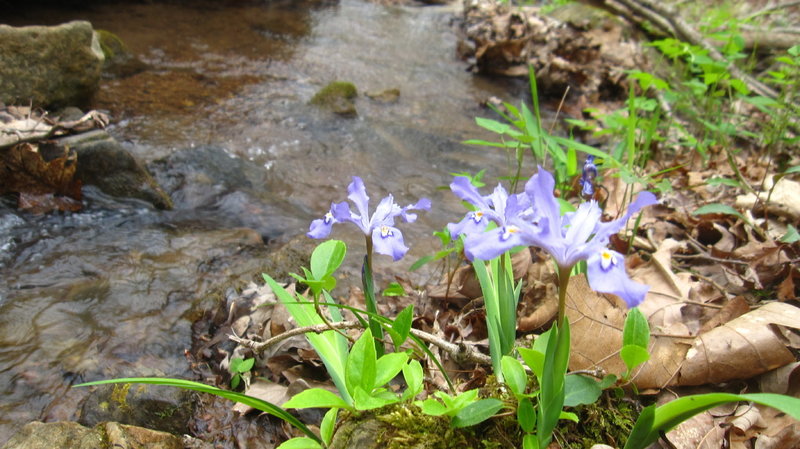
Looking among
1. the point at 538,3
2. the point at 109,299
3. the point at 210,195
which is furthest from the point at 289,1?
the point at 109,299

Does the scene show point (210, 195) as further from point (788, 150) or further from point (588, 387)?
point (788, 150)

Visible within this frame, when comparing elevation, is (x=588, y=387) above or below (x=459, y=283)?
above

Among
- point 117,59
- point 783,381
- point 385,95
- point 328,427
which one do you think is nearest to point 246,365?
point 328,427

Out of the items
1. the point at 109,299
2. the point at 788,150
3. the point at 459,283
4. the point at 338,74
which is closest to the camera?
the point at 459,283

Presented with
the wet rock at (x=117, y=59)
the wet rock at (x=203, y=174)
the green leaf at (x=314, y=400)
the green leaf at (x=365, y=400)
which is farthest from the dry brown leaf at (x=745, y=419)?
the wet rock at (x=117, y=59)

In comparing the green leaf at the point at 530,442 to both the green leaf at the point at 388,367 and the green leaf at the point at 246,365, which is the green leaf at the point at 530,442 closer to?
the green leaf at the point at 388,367

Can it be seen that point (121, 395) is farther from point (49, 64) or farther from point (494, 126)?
point (49, 64)
